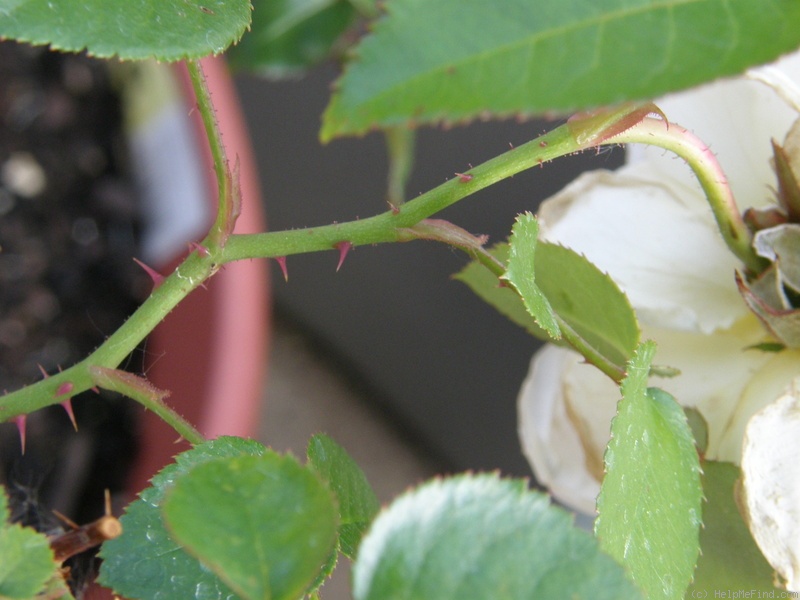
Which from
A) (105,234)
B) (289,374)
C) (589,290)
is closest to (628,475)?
(589,290)

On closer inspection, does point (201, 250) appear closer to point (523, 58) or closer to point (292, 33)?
point (523, 58)

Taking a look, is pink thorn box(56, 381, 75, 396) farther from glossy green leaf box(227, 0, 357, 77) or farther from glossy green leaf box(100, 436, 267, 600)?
glossy green leaf box(227, 0, 357, 77)

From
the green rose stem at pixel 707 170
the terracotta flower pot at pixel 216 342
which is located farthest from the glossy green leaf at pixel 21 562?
the terracotta flower pot at pixel 216 342

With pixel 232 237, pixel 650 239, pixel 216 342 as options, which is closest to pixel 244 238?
pixel 232 237

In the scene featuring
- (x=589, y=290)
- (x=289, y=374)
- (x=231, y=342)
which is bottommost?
(x=289, y=374)

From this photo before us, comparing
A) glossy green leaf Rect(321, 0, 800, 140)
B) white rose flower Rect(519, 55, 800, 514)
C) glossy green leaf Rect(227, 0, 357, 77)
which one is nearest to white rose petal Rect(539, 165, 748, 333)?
white rose flower Rect(519, 55, 800, 514)

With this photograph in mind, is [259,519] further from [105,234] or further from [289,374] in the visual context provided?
[289,374]
